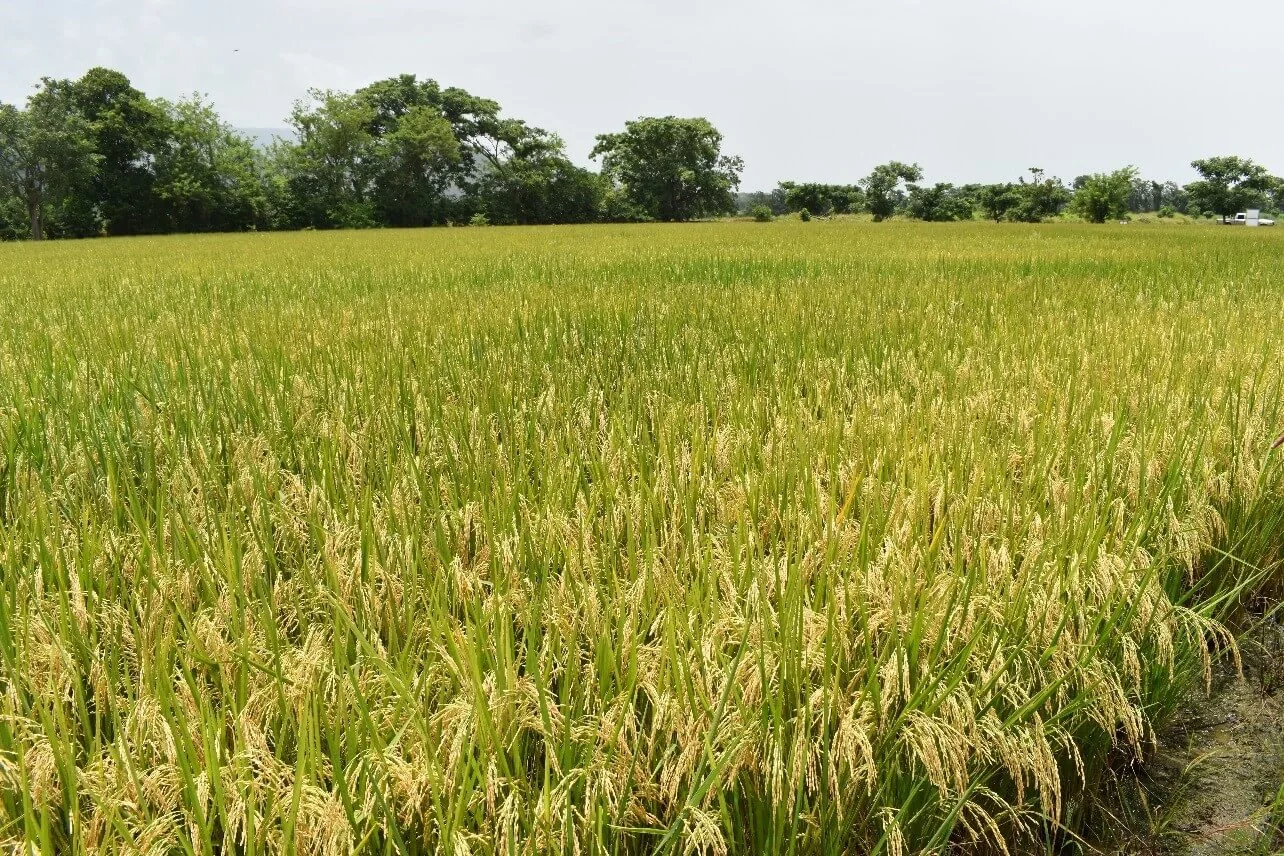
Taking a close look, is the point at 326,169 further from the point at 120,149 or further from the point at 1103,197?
the point at 1103,197

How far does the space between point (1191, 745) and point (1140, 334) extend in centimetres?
291

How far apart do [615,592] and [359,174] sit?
5118cm

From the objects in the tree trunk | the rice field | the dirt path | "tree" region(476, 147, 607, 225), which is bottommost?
the dirt path

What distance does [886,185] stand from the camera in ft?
198

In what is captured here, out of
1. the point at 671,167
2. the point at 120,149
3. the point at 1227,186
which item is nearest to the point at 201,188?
the point at 120,149

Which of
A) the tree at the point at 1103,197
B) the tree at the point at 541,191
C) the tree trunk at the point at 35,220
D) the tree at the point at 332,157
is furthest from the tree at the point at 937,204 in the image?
the tree trunk at the point at 35,220

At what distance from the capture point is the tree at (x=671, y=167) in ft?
190

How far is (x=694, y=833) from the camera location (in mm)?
945

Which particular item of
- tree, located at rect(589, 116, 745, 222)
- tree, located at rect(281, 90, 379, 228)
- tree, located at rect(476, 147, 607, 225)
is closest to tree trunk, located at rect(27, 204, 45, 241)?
tree, located at rect(281, 90, 379, 228)

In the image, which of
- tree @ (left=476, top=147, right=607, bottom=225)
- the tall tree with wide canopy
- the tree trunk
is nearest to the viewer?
the tree trunk

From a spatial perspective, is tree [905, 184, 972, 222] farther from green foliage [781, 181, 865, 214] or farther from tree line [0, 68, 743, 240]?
tree line [0, 68, 743, 240]

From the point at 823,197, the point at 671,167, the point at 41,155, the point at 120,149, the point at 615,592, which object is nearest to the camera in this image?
the point at 615,592

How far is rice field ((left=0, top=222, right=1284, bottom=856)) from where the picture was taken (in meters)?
1.00

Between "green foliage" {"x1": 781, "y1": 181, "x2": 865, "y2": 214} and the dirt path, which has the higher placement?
"green foliage" {"x1": 781, "y1": 181, "x2": 865, "y2": 214}
